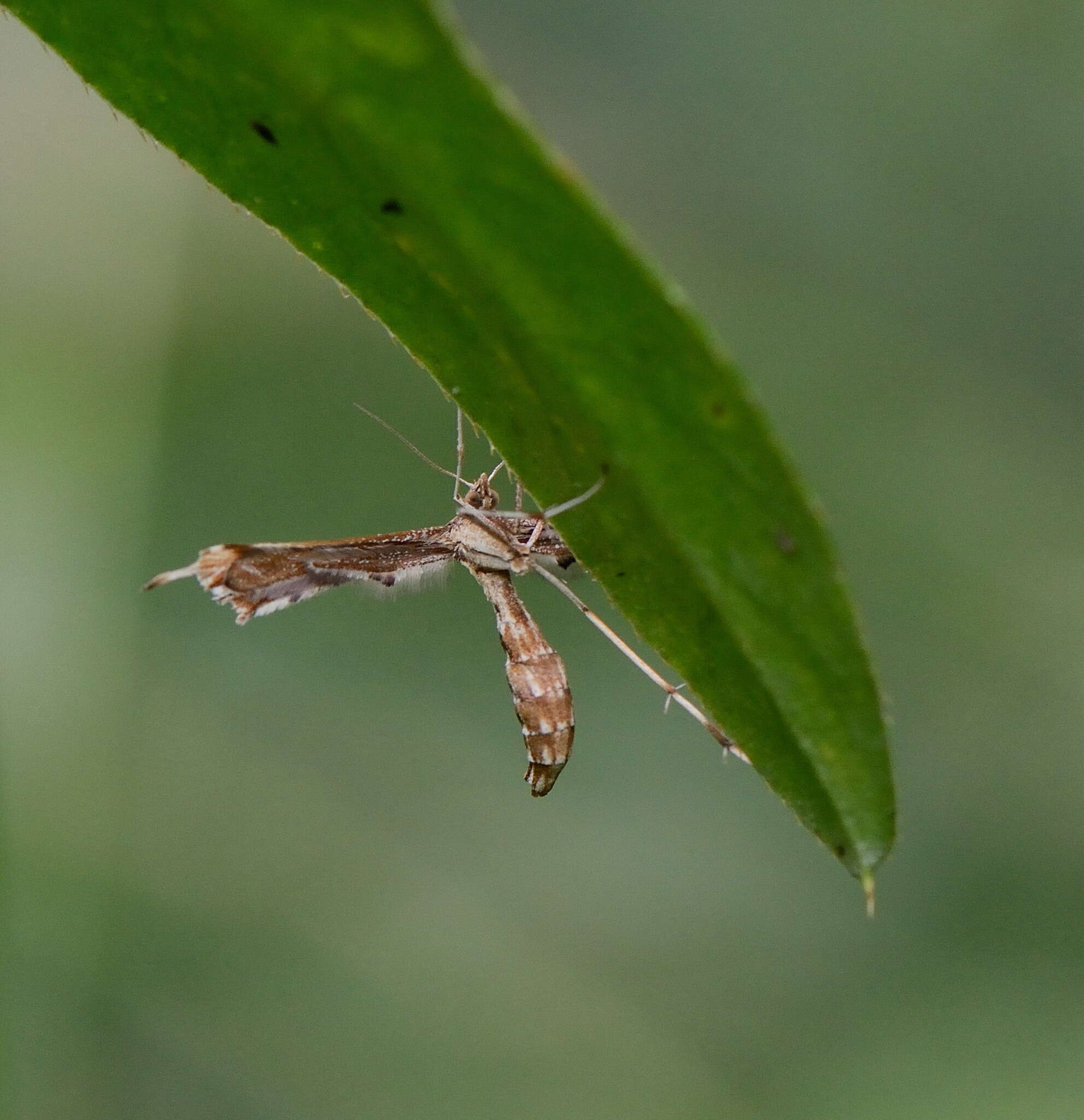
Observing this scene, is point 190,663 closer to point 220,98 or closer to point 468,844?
point 468,844

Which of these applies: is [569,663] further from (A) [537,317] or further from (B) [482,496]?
(A) [537,317]

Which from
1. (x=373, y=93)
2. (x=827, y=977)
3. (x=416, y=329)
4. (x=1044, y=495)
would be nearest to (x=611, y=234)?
(x=373, y=93)

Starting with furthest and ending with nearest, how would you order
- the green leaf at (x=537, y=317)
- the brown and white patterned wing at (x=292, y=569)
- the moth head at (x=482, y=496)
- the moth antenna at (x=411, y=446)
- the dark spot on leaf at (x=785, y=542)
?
the moth head at (x=482, y=496), the moth antenna at (x=411, y=446), the brown and white patterned wing at (x=292, y=569), the dark spot on leaf at (x=785, y=542), the green leaf at (x=537, y=317)

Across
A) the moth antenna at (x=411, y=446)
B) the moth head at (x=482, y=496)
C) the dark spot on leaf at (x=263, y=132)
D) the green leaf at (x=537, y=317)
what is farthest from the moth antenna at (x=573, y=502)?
the moth head at (x=482, y=496)

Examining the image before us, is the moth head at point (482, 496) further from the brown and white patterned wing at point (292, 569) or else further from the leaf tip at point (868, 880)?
the leaf tip at point (868, 880)

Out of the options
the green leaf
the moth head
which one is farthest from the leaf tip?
the moth head

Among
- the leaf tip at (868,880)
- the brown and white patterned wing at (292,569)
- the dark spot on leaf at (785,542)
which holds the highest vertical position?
the brown and white patterned wing at (292,569)

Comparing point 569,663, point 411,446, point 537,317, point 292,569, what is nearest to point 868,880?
point 537,317
